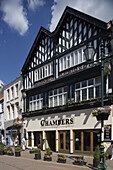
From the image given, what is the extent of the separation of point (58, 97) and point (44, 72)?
3725mm

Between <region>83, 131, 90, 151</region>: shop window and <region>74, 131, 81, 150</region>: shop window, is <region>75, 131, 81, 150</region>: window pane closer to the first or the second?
<region>74, 131, 81, 150</region>: shop window

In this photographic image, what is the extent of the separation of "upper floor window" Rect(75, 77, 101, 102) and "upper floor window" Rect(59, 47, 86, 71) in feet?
6.40

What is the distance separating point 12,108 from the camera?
31.8m

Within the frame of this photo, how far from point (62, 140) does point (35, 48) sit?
10.9 m

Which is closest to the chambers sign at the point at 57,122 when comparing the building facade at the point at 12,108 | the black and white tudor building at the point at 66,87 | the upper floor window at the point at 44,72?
the black and white tudor building at the point at 66,87

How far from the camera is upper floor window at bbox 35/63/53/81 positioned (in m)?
23.4

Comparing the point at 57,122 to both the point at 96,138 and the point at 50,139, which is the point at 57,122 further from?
the point at 96,138

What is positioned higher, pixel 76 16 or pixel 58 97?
pixel 76 16

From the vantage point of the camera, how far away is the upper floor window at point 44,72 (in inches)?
923

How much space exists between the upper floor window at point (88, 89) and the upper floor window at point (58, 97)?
185cm

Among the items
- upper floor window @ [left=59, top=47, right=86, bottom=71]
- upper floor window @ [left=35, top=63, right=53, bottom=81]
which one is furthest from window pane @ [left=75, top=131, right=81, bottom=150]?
upper floor window @ [left=35, top=63, right=53, bottom=81]

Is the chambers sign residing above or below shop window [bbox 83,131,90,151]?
above

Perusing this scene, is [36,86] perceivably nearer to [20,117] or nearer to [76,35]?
[20,117]

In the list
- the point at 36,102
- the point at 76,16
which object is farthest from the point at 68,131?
the point at 76,16
